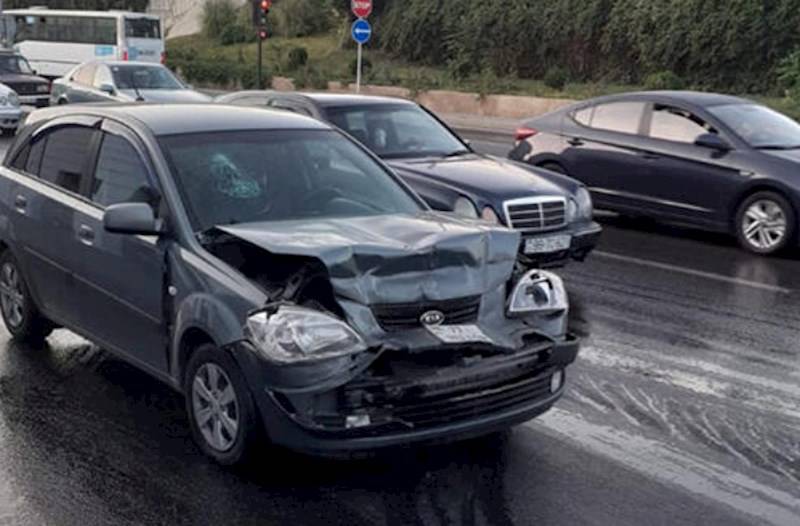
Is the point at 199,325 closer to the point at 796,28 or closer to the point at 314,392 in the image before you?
the point at 314,392

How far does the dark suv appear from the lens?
2530 centimetres

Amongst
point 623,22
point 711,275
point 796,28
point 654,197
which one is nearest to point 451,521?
point 711,275

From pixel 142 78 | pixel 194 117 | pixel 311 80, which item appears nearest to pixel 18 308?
pixel 194 117

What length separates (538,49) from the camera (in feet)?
116

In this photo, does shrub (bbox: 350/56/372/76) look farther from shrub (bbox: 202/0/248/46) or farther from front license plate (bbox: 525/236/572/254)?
front license plate (bbox: 525/236/572/254)

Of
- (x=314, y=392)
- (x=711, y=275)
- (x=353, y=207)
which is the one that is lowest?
(x=711, y=275)

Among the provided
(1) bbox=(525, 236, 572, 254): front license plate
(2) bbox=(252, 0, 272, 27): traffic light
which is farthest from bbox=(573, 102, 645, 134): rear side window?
(2) bbox=(252, 0, 272, 27): traffic light

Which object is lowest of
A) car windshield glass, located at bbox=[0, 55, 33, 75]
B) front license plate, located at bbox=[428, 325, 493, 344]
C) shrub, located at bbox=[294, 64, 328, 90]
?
shrub, located at bbox=[294, 64, 328, 90]

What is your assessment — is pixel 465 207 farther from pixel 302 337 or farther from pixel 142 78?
pixel 142 78

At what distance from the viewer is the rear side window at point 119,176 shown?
571 cm

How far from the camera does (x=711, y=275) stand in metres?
9.87

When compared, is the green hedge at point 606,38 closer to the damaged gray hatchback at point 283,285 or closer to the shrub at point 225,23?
the shrub at point 225,23

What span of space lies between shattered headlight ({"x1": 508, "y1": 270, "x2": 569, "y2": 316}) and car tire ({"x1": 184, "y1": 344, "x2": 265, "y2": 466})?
131 centimetres

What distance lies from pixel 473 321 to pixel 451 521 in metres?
0.93
